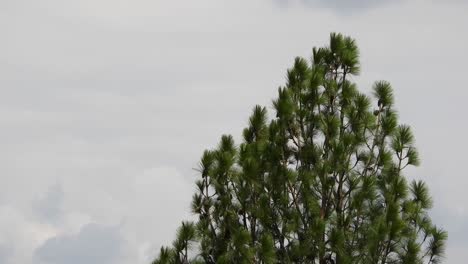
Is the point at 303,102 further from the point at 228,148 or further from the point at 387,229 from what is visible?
the point at 387,229

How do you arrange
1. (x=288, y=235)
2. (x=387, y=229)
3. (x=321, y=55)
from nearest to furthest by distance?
(x=387, y=229), (x=288, y=235), (x=321, y=55)

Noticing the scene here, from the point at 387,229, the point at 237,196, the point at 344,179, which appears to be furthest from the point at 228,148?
the point at 387,229

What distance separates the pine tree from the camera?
2234cm

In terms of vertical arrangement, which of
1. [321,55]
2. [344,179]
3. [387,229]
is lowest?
[387,229]

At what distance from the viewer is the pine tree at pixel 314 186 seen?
22344mm

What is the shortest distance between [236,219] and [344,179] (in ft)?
8.18

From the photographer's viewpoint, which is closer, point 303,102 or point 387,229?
point 387,229

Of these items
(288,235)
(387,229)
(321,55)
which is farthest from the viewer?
(321,55)

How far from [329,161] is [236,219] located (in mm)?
2407

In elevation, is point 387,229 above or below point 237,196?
below

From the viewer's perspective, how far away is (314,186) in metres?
22.9

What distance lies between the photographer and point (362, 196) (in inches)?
877

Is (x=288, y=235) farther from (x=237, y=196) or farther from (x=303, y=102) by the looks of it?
(x=303, y=102)

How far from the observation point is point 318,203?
22.8m
